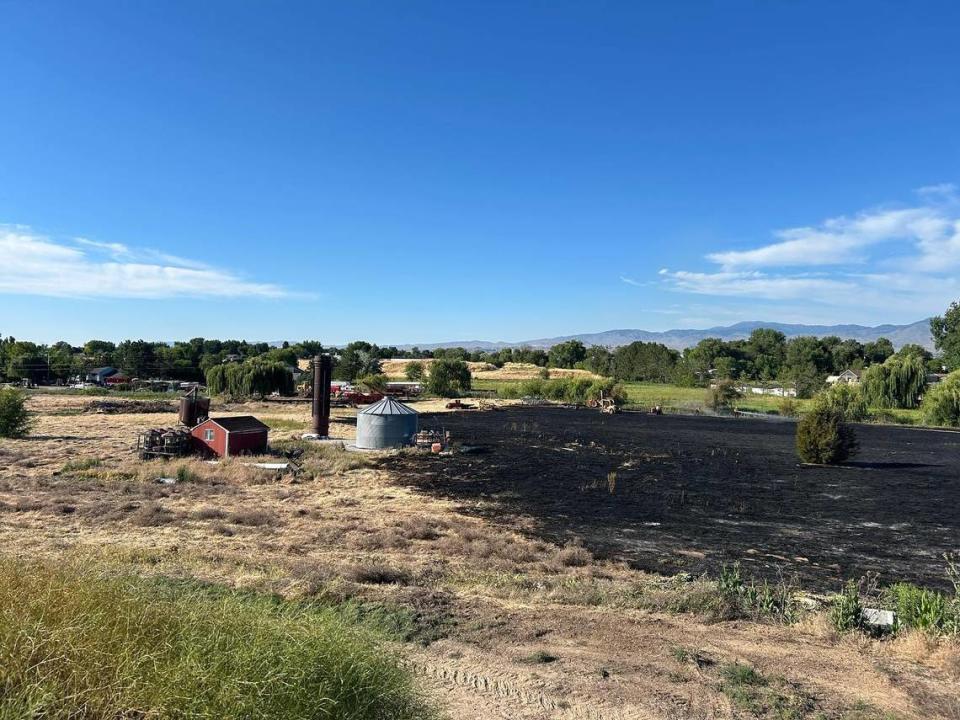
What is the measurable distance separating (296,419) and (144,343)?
87185mm

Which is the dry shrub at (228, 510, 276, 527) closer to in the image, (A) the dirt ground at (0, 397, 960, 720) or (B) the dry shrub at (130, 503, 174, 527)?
(A) the dirt ground at (0, 397, 960, 720)

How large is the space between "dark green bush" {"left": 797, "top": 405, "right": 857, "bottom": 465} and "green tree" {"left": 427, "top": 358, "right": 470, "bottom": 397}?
202 feet

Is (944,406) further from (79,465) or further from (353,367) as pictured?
(353,367)

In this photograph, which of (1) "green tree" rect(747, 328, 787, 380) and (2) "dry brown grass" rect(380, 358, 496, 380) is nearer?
(1) "green tree" rect(747, 328, 787, 380)

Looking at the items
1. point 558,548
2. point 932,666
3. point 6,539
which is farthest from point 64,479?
point 932,666

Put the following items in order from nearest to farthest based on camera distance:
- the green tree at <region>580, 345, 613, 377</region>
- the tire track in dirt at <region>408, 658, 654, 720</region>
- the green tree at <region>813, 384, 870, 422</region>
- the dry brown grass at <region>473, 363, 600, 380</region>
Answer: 1. the tire track in dirt at <region>408, 658, 654, 720</region>
2. the green tree at <region>813, 384, 870, 422</region>
3. the dry brown grass at <region>473, 363, 600, 380</region>
4. the green tree at <region>580, 345, 613, 377</region>

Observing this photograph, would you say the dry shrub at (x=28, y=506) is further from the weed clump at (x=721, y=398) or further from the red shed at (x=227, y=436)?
the weed clump at (x=721, y=398)

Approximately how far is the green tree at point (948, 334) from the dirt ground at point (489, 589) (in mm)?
119659

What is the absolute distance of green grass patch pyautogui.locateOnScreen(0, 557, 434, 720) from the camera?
145 inches

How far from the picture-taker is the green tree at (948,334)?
110463mm

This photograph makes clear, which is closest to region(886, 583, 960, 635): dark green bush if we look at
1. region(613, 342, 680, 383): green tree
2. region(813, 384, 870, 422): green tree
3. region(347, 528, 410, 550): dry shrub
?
region(347, 528, 410, 550): dry shrub

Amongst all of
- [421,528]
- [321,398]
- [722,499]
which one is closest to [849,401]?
[722,499]

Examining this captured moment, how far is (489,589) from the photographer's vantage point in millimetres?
11227

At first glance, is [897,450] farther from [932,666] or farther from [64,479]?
[64,479]
